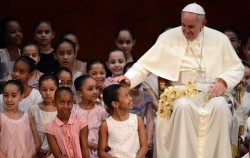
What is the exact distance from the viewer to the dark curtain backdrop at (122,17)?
13.8 meters

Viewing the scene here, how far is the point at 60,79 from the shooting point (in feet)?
37.6

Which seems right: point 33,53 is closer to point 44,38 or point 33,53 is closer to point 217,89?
point 44,38

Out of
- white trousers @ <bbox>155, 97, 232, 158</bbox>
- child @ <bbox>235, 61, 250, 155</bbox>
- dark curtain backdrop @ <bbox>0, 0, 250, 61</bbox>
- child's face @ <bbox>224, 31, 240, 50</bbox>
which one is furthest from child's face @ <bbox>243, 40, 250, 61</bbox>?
white trousers @ <bbox>155, 97, 232, 158</bbox>

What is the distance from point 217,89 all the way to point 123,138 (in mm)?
1054

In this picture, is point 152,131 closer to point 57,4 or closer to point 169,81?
point 169,81

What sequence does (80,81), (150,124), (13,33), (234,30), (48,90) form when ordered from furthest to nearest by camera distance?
1. (234,30)
2. (13,33)
3. (150,124)
4. (80,81)
5. (48,90)

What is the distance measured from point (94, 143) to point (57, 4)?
3.21 meters

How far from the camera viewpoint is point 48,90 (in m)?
11.0

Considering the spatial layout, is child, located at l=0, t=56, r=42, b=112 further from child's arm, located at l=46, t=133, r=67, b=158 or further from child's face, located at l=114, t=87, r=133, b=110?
child's face, located at l=114, t=87, r=133, b=110

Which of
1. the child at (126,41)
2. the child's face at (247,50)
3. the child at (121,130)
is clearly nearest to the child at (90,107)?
the child at (121,130)

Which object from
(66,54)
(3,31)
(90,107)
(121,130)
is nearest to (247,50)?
(66,54)

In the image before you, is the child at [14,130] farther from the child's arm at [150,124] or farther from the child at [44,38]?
the child at [44,38]

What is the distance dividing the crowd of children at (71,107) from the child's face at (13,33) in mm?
34

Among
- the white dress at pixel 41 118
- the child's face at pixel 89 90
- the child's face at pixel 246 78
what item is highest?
the child's face at pixel 246 78
